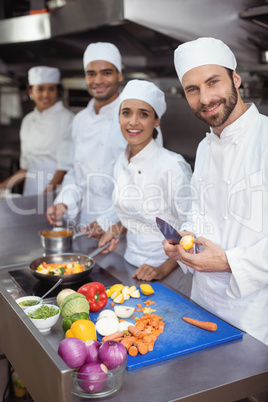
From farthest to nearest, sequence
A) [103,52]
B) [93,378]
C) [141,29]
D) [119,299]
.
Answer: [103,52], [141,29], [119,299], [93,378]

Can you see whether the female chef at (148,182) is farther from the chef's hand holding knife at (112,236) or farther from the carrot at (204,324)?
the carrot at (204,324)

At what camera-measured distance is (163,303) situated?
1430 millimetres

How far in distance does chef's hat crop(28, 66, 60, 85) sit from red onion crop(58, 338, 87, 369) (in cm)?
241

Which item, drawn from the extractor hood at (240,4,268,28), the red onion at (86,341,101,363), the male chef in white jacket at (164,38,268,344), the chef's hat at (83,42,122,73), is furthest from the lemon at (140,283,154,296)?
the chef's hat at (83,42,122,73)

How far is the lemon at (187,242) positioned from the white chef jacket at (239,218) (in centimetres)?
10

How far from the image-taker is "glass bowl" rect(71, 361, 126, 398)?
96 cm

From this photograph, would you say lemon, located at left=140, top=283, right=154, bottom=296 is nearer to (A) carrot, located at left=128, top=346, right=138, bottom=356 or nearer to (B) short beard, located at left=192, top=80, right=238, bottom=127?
(A) carrot, located at left=128, top=346, right=138, bottom=356

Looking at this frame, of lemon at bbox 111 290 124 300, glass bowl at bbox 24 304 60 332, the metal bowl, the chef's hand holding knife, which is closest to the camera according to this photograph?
glass bowl at bbox 24 304 60 332

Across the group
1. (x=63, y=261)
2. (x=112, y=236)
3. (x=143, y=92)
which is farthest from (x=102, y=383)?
(x=143, y=92)

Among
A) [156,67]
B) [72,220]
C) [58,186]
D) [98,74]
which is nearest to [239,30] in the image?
[156,67]

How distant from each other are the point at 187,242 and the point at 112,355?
1.38 feet

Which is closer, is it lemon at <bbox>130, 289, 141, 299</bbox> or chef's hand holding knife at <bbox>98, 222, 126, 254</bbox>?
lemon at <bbox>130, 289, 141, 299</bbox>

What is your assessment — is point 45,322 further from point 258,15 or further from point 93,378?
point 258,15

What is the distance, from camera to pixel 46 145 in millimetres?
3152
